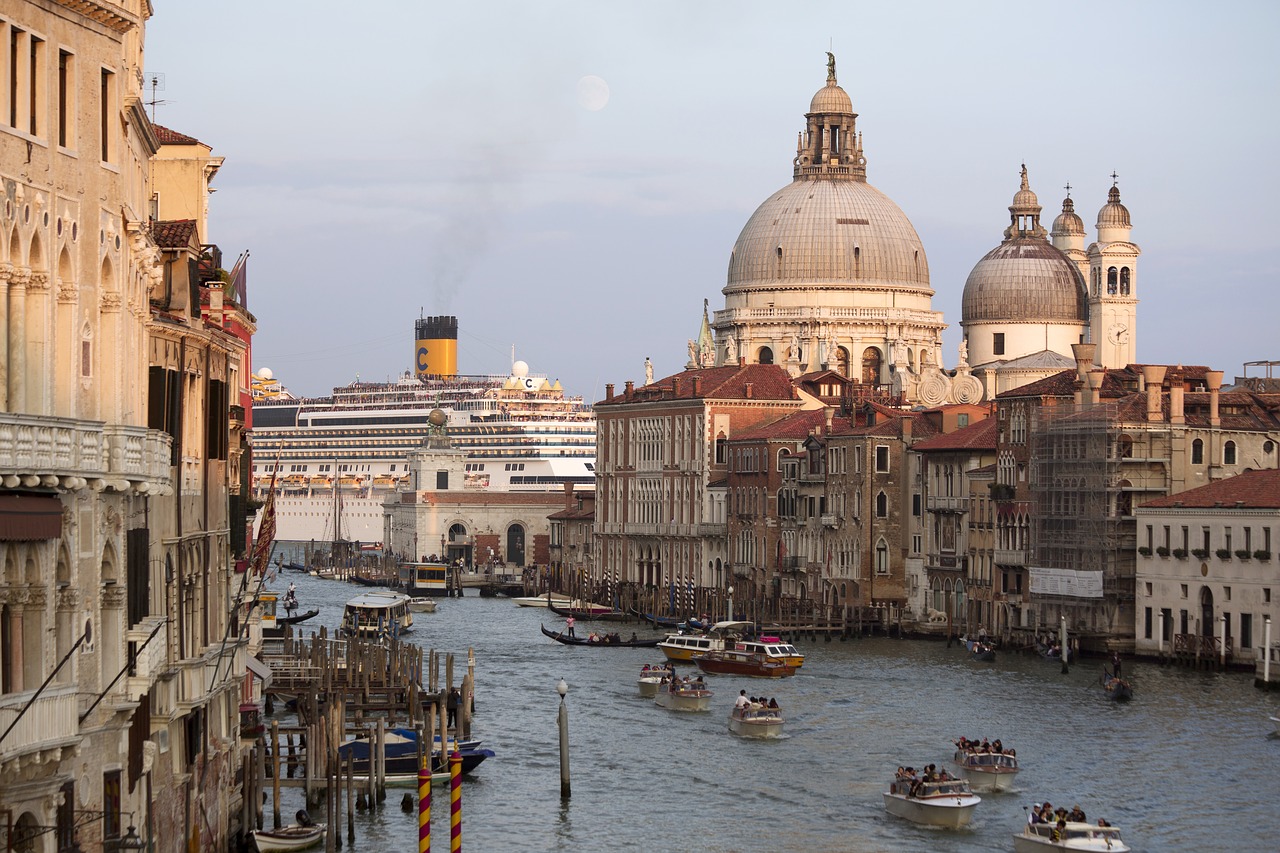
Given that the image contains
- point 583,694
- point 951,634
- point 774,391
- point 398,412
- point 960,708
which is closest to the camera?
point 960,708

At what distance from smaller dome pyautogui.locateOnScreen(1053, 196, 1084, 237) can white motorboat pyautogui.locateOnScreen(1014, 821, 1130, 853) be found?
7698 centimetres

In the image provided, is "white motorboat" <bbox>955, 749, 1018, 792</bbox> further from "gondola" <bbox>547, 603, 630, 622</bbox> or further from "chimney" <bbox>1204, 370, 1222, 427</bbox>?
"gondola" <bbox>547, 603, 630, 622</bbox>

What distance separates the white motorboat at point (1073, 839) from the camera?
30.0 meters

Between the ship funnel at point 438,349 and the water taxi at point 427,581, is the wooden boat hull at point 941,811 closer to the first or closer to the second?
the water taxi at point 427,581

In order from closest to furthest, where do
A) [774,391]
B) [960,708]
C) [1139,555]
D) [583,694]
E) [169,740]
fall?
[169,740] → [960,708] → [583,694] → [1139,555] → [774,391]

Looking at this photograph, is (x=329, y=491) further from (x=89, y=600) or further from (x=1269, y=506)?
(x=89, y=600)

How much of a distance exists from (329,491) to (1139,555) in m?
99.8

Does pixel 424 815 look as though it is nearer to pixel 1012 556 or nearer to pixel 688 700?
pixel 688 700

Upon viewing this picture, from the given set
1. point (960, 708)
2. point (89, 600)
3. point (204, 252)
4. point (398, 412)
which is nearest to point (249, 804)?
point (204, 252)

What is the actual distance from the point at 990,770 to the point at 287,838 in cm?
1221

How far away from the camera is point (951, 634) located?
66.1 m

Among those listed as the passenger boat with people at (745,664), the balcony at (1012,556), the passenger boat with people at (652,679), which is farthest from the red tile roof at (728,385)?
the passenger boat with people at (652,679)

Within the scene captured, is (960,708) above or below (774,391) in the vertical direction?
below

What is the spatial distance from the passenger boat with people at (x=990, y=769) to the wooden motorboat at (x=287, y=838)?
37.0 ft
